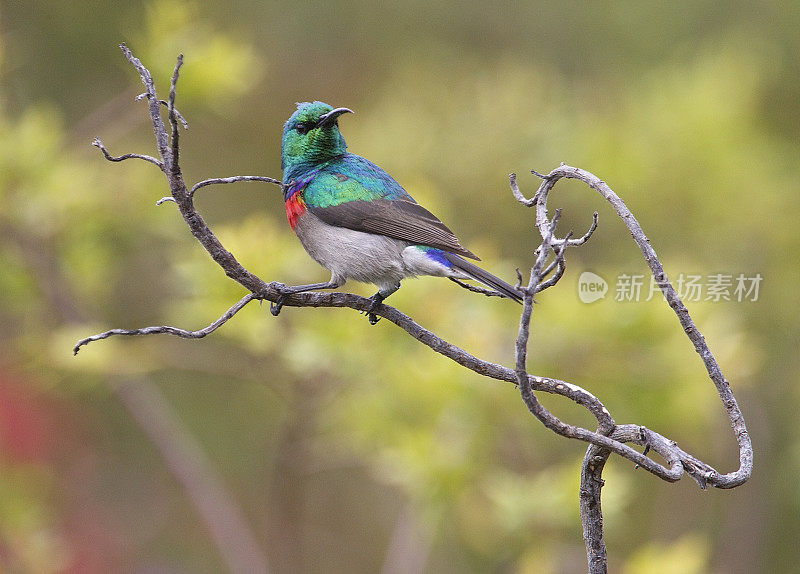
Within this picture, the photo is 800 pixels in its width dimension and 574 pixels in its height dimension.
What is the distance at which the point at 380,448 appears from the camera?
196 inches

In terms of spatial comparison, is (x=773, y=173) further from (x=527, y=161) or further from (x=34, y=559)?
(x=34, y=559)

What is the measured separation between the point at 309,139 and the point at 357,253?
1.47ft

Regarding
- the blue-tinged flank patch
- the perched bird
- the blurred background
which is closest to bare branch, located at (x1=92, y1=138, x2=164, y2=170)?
the perched bird

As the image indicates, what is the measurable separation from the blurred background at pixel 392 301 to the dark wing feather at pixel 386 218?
1.41 meters

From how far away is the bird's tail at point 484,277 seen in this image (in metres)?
1.88

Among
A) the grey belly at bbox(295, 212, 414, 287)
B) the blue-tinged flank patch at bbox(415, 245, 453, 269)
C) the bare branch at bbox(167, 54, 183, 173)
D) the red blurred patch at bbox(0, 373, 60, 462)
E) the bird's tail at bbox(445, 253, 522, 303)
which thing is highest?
the red blurred patch at bbox(0, 373, 60, 462)

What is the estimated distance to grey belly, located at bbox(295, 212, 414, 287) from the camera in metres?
2.56

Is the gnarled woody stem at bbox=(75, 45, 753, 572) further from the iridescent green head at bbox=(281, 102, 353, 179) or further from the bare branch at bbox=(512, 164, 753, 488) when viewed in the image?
the iridescent green head at bbox=(281, 102, 353, 179)

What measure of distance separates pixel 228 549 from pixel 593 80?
6.16 metres

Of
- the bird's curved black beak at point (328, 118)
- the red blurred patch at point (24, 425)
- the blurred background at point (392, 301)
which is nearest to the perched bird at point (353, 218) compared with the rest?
the bird's curved black beak at point (328, 118)

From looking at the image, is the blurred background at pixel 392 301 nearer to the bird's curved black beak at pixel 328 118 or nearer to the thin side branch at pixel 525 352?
the bird's curved black beak at pixel 328 118

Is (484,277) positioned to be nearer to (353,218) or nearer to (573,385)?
(353,218)

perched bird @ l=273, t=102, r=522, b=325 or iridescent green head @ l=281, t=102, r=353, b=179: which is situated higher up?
iridescent green head @ l=281, t=102, r=353, b=179

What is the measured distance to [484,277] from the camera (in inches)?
86.0
